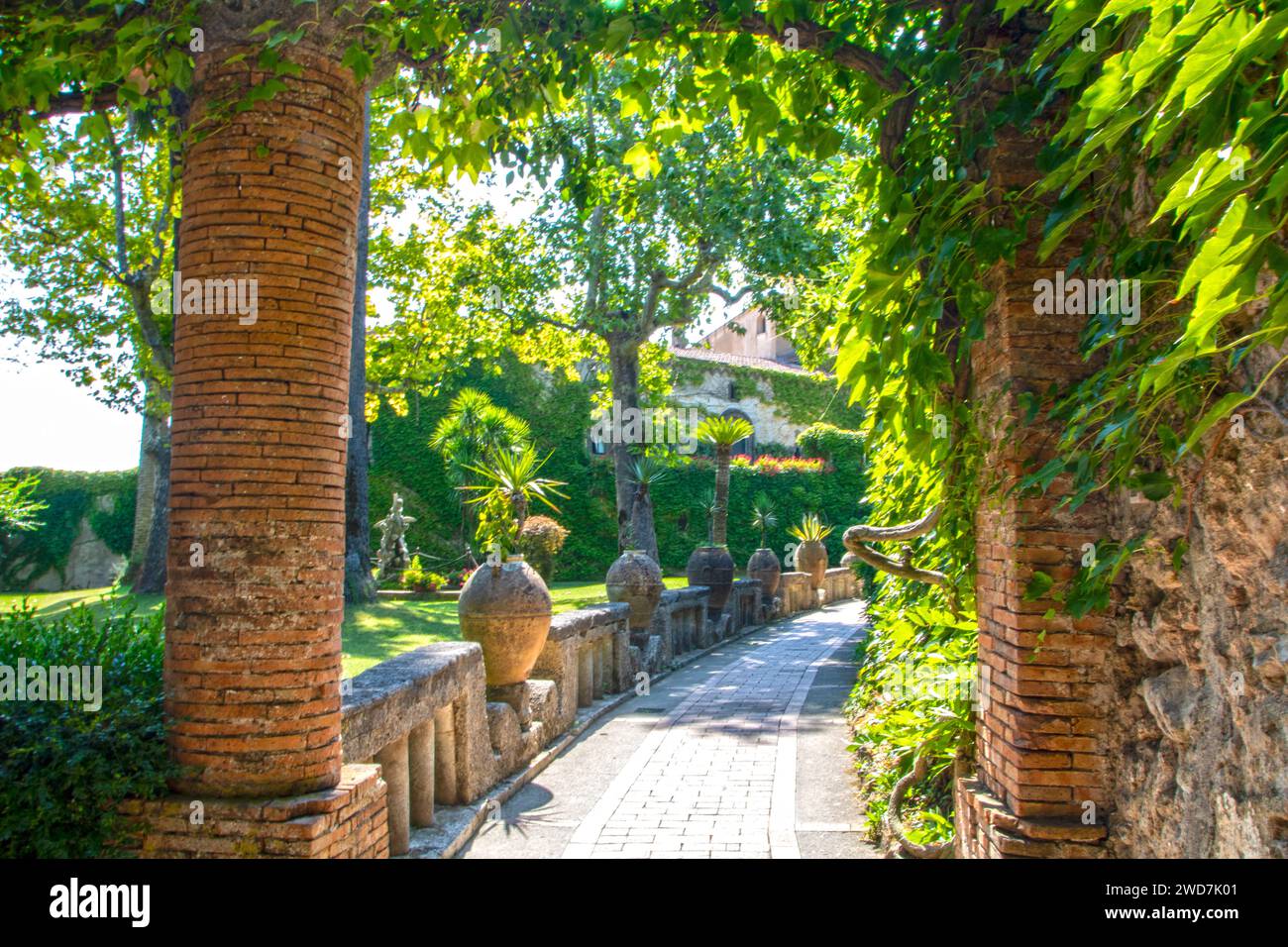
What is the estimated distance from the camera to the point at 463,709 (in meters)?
6.34

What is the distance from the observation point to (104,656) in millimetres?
4309

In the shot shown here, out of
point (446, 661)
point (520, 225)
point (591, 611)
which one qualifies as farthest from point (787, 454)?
point (446, 661)

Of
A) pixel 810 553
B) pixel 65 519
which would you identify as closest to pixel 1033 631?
pixel 810 553

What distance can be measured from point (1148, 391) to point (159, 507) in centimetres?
1866

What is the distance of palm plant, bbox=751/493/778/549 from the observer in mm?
Answer: 28484

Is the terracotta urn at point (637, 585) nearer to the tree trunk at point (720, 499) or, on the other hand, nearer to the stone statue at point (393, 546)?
the tree trunk at point (720, 499)

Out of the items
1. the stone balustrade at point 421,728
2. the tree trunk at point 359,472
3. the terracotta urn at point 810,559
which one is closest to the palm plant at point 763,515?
the terracotta urn at point 810,559

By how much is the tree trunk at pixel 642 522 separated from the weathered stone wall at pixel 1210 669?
1622cm

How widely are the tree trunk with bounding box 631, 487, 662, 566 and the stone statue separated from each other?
5.59m

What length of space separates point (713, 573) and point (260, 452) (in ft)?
40.7

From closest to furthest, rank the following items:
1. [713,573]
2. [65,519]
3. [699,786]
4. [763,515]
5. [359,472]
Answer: [699,786] → [713,573] → [359,472] → [65,519] → [763,515]

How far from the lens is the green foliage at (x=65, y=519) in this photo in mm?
26438

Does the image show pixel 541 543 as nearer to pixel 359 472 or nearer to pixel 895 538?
pixel 359 472

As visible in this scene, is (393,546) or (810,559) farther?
(810,559)
